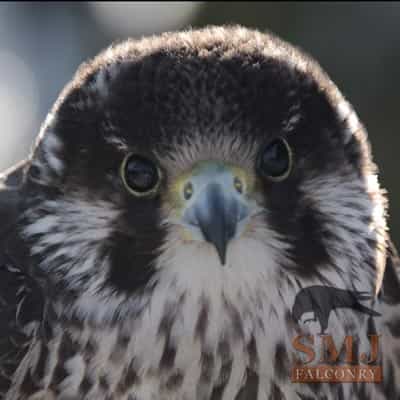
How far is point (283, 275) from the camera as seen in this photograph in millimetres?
2734

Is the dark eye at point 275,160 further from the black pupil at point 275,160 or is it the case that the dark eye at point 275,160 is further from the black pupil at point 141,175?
the black pupil at point 141,175

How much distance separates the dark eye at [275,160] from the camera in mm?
2678

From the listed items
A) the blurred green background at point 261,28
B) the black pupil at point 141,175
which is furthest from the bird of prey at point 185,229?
the blurred green background at point 261,28

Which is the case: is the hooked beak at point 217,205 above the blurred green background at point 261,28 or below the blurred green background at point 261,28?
below

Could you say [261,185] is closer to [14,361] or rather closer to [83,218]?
[83,218]

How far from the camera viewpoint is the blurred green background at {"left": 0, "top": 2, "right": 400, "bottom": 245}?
29.5ft

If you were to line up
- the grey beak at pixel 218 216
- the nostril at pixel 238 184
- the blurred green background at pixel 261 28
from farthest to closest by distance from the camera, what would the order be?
the blurred green background at pixel 261 28 < the nostril at pixel 238 184 < the grey beak at pixel 218 216

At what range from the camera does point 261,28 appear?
9750 mm

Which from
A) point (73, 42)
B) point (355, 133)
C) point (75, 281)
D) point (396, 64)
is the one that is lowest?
point (75, 281)

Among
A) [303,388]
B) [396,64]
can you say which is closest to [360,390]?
[303,388]

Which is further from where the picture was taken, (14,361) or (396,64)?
(396,64)

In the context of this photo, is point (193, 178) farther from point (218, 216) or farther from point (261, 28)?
point (261, 28)

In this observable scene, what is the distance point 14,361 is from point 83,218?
48 cm

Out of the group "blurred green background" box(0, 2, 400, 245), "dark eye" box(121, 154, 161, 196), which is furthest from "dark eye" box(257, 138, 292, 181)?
"blurred green background" box(0, 2, 400, 245)
